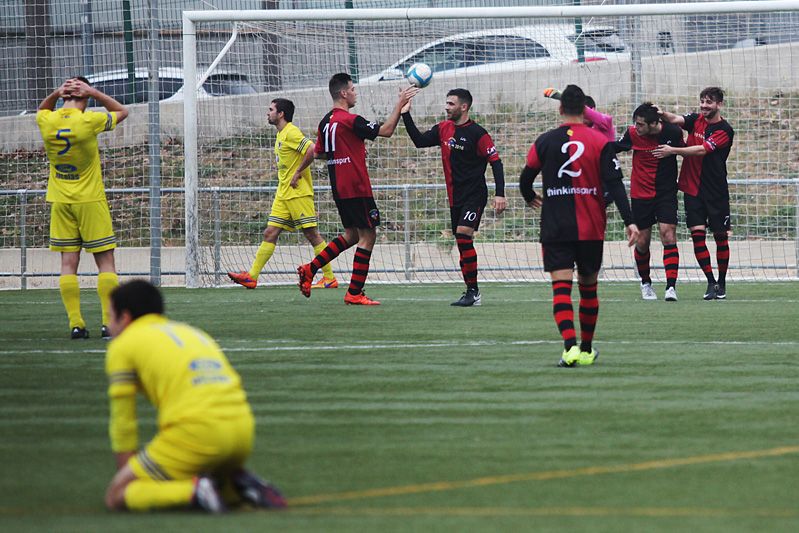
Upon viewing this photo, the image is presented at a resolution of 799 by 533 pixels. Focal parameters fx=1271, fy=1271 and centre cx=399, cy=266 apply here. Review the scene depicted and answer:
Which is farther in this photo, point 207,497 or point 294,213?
point 294,213

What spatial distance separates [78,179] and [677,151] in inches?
258

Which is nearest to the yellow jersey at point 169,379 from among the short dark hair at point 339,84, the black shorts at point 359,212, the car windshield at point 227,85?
the black shorts at point 359,212

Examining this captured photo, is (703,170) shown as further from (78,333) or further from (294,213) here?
(78,333)

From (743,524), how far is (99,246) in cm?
705

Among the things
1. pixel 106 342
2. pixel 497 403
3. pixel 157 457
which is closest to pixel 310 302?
pixel 106 342

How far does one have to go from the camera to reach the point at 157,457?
4.79m

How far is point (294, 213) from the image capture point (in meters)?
15.6

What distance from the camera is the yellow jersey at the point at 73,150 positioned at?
10.2 metres

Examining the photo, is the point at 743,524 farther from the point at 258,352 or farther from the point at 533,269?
the point at 533,269

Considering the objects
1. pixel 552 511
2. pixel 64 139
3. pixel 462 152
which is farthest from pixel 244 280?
pixel 552 511

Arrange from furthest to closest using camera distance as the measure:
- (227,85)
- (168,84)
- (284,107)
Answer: (227,85) < (168,84) < (284,107)

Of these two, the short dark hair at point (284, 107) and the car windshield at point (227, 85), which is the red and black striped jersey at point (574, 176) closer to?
the short dark hair at point (284, 107)

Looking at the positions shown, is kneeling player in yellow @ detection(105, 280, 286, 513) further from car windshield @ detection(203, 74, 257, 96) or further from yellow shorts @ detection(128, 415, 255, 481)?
car windshield @ detection(203, 74, 257, 96)

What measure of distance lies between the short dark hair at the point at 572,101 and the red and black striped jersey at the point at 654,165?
5.26 m
